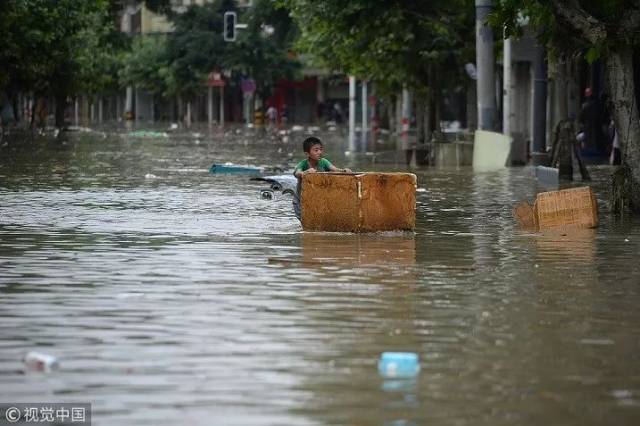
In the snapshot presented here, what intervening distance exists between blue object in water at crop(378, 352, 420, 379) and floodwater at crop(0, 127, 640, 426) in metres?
0.11

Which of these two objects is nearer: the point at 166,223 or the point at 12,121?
the point at 166,223

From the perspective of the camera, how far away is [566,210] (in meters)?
20.0

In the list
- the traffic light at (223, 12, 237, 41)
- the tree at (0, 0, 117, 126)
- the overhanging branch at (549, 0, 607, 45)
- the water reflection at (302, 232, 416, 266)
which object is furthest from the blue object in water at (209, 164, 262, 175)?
the traffic light at (223, 12, 237, 41)

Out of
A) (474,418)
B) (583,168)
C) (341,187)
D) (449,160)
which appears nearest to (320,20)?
(449,160)

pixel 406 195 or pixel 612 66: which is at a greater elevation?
pixel 612 66

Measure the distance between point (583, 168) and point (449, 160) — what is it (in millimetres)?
7974

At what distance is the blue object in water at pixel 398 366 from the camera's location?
9219 mm

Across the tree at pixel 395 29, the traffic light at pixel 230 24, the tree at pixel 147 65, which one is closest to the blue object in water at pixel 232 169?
the tree at pixel 395 29

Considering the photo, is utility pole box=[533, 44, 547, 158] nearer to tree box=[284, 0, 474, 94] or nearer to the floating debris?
tree box=[284, 0, 474, 94]

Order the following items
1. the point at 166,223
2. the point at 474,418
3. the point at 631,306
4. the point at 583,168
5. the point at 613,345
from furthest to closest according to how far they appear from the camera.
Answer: the point at 583,168, the point at 166,223, the point at 631,306, the point at 613,345, the point at 474,418

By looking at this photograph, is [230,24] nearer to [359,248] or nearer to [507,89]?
[507,89]

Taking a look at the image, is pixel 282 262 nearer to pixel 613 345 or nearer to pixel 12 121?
pixel 613 345

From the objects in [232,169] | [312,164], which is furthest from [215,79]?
[312,164]

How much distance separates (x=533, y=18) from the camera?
22.7m
